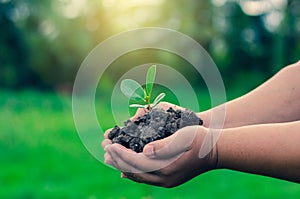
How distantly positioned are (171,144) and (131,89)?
26cm

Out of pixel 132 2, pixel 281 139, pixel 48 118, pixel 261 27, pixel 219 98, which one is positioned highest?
pixel 132 2

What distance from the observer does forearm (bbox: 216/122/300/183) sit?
1.35 metres

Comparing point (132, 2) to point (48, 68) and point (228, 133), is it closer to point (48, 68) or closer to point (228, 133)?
point (48, 68)

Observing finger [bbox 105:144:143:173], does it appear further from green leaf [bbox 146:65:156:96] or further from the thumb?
green leaf [bbox 146:65:156:96]

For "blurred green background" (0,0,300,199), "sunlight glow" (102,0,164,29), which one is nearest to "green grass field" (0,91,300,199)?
"blurred green background" (0,0,300,199)

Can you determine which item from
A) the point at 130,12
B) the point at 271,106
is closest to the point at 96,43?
the point at 130,12

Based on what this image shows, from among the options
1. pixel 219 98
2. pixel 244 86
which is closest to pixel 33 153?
pixel 219 98

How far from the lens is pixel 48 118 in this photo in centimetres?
678

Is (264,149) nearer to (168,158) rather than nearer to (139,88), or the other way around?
(168,158)

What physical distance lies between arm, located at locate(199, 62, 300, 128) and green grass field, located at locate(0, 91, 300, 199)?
1.59 m

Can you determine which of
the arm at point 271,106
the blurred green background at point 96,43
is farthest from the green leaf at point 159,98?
the blurred green background at point 96,43

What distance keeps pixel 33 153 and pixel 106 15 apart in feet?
14.7

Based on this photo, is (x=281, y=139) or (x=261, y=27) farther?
(x=261, y=27)

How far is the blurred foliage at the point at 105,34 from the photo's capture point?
938cm
